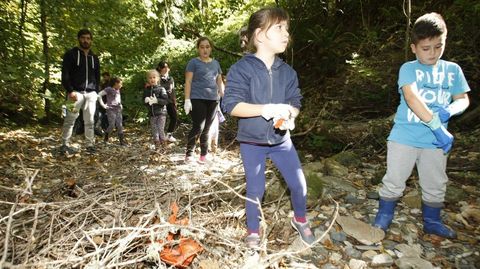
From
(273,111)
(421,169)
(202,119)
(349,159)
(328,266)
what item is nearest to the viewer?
(273,111)

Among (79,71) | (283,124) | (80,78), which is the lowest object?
(283,124)

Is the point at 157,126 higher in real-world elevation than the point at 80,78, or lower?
lower

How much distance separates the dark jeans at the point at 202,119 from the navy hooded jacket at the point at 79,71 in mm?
1998

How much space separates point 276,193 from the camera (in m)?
3.58

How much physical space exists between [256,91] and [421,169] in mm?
1519

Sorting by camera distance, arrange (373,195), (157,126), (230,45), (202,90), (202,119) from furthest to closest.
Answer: (230,45)
(157,126)
(202,119)
(202,90)
(373,195)

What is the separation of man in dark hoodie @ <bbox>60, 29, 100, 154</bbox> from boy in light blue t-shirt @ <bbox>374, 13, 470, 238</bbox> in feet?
15.9

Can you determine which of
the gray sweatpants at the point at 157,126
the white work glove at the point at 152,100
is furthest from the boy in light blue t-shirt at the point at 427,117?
the gray sweatpants at the point at 157,126

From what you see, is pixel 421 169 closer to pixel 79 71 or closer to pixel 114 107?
pixel 79 71

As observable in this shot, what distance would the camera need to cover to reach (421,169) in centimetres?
284

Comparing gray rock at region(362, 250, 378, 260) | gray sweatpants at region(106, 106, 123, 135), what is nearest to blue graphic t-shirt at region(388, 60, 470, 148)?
gray rock at region(362, 250, 378, 260)

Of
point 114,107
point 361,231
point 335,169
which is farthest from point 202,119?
point 361,231

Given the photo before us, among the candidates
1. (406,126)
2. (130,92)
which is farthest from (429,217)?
(130,92)

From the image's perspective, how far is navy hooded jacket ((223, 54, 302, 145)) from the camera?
2.42m
